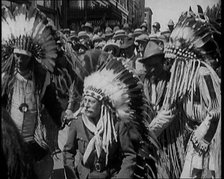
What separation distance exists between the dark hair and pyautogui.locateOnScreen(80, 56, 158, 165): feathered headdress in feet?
1.85

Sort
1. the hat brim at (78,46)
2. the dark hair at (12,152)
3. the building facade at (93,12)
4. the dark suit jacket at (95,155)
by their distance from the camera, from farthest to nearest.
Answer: the hat brim at (78,46) → the building facade at (93,12) → the dark suit jacket at (95,155) → the dark hair at (12,152)

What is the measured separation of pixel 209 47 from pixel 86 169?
110cm

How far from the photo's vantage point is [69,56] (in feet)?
10.1

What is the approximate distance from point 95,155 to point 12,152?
67 cm

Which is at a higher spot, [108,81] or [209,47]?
→ [209,47]

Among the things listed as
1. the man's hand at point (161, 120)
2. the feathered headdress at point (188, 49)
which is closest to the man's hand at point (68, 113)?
the man's hand at point (161, 120)

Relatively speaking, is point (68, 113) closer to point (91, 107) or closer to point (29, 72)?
point (91, 107)

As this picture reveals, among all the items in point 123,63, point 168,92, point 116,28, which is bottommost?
point 168,92

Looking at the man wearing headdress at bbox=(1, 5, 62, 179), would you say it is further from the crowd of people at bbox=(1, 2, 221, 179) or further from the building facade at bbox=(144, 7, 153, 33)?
the building facade at bbox=(144, 7, 153, 33)

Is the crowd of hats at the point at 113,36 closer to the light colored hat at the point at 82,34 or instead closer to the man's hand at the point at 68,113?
the light colored hat at the point at 82,34

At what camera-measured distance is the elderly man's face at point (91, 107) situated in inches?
112

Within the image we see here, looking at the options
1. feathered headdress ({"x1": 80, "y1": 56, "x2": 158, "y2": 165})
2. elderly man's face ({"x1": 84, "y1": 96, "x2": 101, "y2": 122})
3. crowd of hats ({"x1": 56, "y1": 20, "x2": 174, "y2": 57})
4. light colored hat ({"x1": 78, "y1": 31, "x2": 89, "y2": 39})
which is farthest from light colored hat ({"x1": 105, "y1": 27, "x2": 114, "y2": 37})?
elderly man's face ({"x1": 84, "y1": 96, "x2": 101, "y2": 122})

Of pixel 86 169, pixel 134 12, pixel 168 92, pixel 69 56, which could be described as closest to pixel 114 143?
pixel 86 169

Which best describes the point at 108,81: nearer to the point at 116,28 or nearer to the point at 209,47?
the point at 116,28
